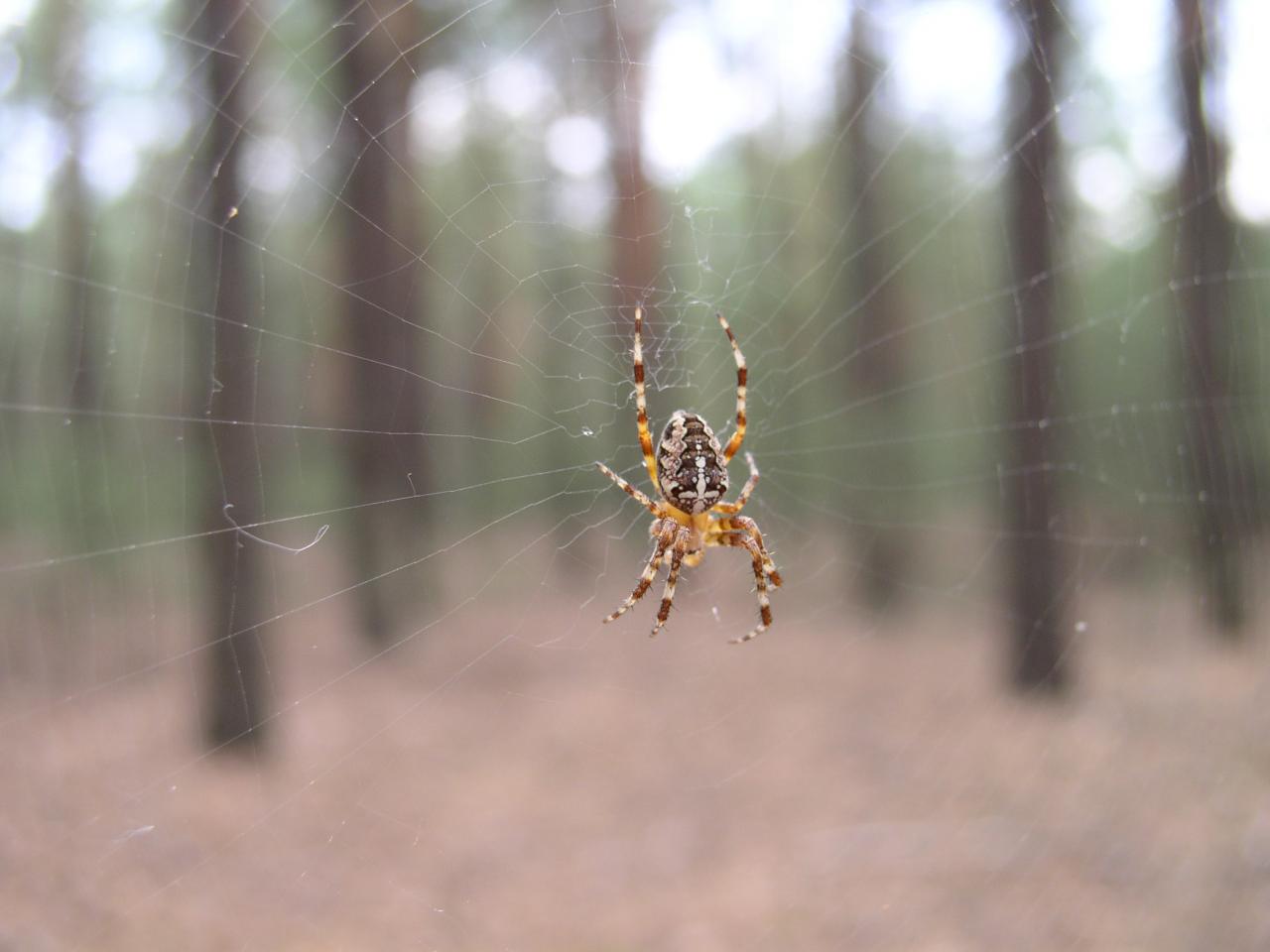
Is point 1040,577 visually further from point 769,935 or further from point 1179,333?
point 769,935

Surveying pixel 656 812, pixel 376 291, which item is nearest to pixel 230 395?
pixel 376 291

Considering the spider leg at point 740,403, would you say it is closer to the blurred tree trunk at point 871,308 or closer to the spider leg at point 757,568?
the spider leg at point 757,568

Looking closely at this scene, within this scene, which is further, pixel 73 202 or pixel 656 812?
pixel 73 202

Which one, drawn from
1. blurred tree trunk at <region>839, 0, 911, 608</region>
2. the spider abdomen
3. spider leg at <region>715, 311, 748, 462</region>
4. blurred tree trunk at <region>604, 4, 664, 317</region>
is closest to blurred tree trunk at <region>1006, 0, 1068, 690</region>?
blurred tree trunk at <region>839, 0, 911, 608</region>

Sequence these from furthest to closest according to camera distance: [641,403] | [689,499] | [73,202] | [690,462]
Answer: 1. [73,202]
2. [689,499]
3. [690,462]
4. [641,403]

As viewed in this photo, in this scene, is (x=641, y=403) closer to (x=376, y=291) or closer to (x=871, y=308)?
(x=376, y=291)

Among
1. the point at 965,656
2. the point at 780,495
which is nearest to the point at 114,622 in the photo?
Result: the point at 780,495

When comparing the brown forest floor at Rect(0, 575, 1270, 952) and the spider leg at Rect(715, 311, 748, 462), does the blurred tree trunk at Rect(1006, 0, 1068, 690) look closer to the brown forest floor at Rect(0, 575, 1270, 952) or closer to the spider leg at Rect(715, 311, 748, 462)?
the brown forest floor at Rect(0, 575, 1270, 952)

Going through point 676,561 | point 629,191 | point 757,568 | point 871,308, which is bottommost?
point 757,568
